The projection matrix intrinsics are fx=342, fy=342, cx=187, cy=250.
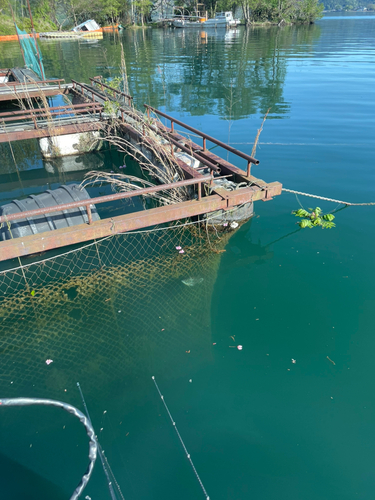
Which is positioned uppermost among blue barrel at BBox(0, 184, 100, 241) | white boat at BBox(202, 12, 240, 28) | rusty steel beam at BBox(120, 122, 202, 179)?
white boat at BBox(202, 12, 240, 28)

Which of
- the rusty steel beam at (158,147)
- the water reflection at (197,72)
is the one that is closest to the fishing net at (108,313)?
the rusty steel beam at (158,147)

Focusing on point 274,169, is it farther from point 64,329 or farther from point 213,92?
point 213,92

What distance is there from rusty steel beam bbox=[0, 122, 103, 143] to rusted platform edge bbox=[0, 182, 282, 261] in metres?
5.68

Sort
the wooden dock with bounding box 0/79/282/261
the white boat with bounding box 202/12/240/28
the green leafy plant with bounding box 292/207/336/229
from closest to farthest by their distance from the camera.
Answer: the wooden dock with bounding box 0/79/282/261, the green leafy plant with bounding box 292/207/336/229, the white boat with bounding box 202/12/240/28

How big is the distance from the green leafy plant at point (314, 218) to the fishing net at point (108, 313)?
184cm

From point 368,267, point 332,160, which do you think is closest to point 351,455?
point 368,267

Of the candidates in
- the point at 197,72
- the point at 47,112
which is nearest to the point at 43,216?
the point at 47,112

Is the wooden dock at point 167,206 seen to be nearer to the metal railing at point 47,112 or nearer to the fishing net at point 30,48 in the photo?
the metal railing at point 47,112

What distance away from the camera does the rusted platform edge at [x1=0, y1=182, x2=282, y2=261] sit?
199 inches

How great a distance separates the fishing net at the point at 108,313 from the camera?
4332 mm

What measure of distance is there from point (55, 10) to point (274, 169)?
74.7 metres

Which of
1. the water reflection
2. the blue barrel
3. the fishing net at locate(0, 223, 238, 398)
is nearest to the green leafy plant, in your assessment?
the fishing net at locate(0, 223, 238, 398)

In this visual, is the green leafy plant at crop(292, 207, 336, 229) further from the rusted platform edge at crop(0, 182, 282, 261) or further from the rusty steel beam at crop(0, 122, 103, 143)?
the rusty steel beam at crop(0, 122, 103, 143)

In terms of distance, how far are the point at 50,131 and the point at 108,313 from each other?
7.17 metres
